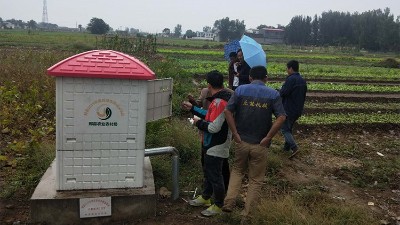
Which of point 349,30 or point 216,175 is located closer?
point 216,175

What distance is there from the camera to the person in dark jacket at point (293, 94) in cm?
697

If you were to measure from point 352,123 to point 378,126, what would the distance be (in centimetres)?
84

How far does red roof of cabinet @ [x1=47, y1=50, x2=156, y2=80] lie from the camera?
3891 millimetres

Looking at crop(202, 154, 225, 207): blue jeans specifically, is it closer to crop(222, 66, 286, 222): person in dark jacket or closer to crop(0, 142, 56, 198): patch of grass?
crop(222, 66, 286, 222): person in dark jacket

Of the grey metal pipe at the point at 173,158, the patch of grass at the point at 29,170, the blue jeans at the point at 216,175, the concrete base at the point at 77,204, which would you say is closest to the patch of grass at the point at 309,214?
the blue jeans at the point at 216,175

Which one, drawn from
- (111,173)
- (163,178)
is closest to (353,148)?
(163,178)

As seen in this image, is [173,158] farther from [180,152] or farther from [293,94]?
[293,94]

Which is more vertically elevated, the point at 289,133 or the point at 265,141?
the point at 265,141

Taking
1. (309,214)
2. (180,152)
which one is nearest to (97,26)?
(180,152)

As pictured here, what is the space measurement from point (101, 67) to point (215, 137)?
61.4 inches

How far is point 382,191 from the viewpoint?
5.90 m

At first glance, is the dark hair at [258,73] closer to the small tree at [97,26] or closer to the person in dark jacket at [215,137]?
the person in dark jacket at [215,137]

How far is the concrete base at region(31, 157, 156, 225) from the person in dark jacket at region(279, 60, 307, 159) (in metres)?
3.61

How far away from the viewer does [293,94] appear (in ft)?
23.1
